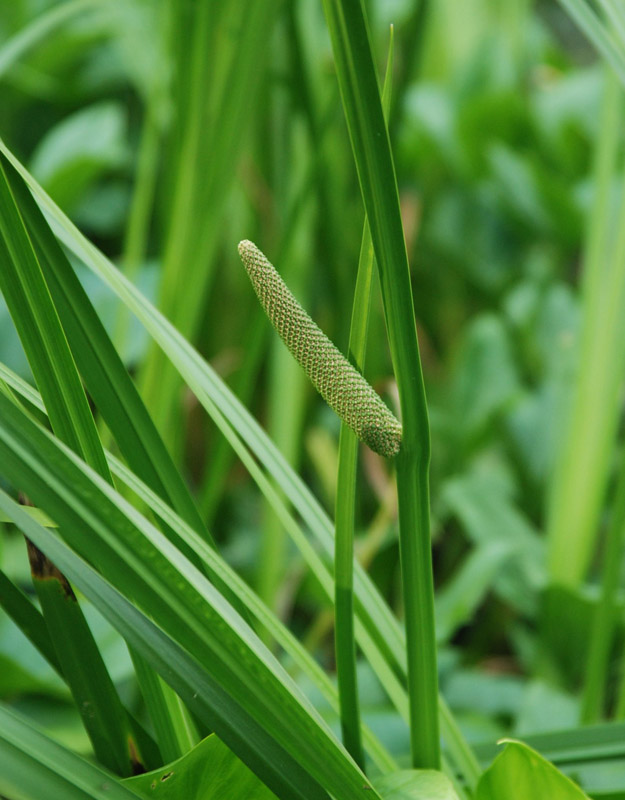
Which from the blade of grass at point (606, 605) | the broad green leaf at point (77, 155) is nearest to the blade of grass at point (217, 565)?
the blade of grass at point (606, 605)

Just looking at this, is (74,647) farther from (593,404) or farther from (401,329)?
(593,404)

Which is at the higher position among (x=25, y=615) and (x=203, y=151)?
(x=203, y=151)

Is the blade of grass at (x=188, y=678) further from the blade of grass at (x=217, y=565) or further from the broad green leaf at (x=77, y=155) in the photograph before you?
the broad green leaf at (x=77, y=155)

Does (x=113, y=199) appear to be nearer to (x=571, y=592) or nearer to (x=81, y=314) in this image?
(x=571, y=592)

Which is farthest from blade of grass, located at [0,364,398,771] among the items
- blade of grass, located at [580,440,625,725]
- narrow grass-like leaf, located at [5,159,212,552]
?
blade of grass, located at [580,440,625,725]

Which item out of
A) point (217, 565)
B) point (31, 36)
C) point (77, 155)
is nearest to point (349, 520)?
point (217, 565)

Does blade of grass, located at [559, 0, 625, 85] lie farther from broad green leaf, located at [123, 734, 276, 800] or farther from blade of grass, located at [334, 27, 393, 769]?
broad green leaf, located at [123, 734, 276, 800]
